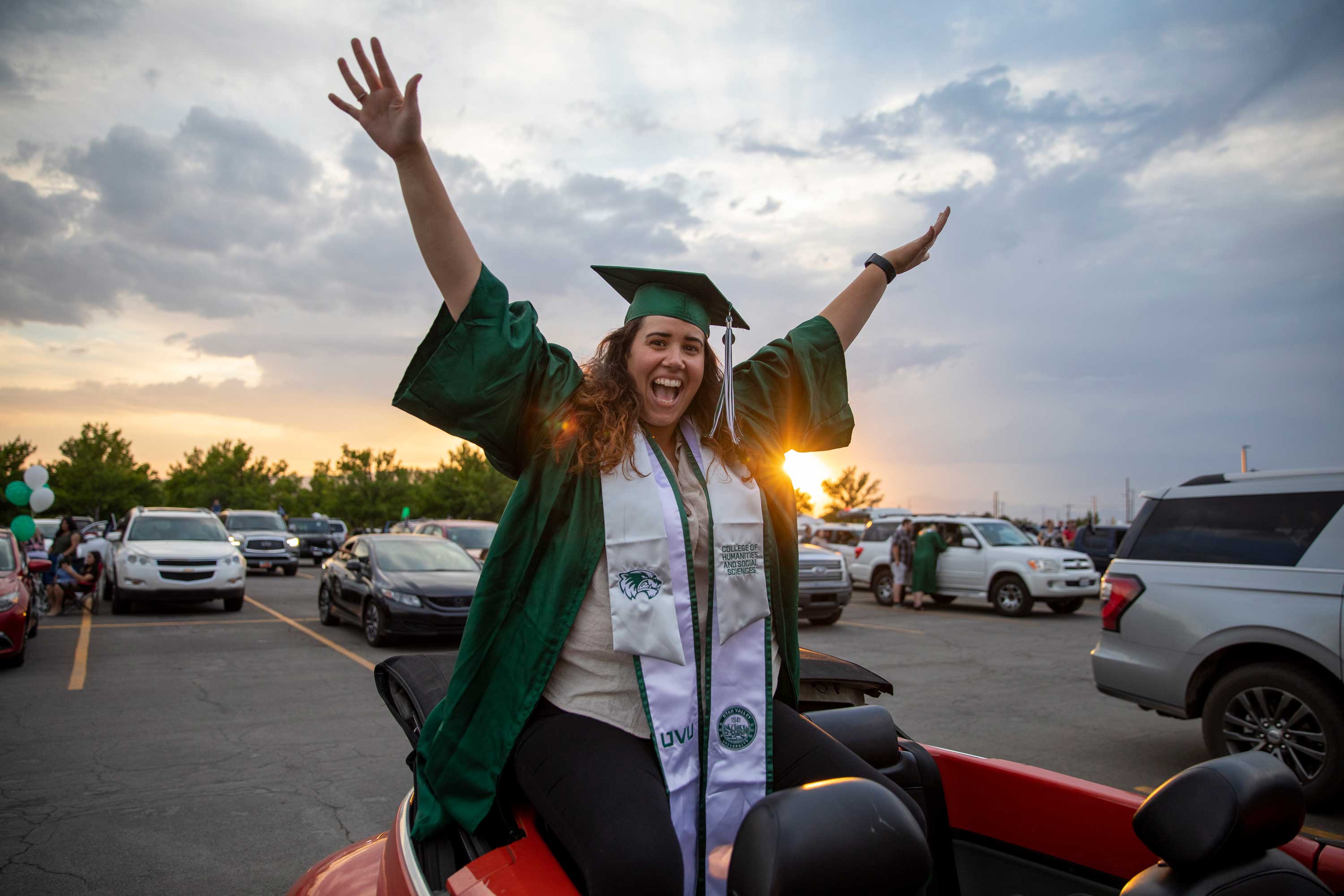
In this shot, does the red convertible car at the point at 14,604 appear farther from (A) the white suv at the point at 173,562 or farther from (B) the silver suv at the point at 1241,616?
(B) the silver suv at the point at 1241,616

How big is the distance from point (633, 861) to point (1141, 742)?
612 cm

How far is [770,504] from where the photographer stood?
221 cm

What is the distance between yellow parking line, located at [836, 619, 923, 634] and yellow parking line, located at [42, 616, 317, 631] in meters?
8.66

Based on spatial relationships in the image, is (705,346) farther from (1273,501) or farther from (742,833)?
(1273,501)

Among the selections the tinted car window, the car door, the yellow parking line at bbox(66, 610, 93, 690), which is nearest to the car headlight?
the yellow parking line at bbox(66, 610, 93, 690)

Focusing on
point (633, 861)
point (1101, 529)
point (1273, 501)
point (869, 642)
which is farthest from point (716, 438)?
point (1101, 529)

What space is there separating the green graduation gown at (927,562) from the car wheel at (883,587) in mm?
1231

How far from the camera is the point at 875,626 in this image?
1365 cm

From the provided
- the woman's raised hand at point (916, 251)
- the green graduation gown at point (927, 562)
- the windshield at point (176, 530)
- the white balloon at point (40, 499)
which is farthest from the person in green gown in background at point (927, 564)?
the white balloon at point (40, 499)

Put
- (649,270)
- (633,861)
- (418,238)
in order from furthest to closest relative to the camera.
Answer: (649,270) < (418,238) < (633,861)

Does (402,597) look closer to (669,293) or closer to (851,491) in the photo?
(669,293)

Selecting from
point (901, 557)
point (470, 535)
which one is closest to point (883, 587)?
point (901, 557)

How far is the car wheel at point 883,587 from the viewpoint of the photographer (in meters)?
18.0

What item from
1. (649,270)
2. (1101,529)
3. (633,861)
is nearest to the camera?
(633,861)
